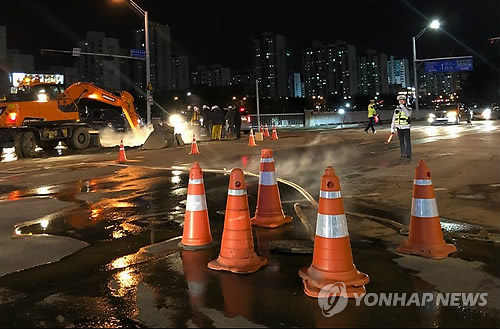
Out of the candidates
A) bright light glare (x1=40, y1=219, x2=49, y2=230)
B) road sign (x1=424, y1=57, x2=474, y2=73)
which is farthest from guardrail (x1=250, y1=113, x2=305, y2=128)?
bright light glare (x1=40, y1=219, x2=49, y2=230)

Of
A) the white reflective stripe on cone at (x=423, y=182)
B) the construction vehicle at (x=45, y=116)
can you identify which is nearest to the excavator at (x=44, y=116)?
the construction vehicle at (x=45, y=116)

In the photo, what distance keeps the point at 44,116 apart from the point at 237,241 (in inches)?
761

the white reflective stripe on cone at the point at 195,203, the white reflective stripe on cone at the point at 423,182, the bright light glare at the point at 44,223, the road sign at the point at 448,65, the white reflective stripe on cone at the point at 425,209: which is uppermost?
the road sign at the point at 448,65

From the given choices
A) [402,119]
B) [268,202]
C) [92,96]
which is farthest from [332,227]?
[92,96]

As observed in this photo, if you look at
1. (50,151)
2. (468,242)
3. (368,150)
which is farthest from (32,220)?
(50,151)

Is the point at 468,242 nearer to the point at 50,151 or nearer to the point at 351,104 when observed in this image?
the point at 50,151

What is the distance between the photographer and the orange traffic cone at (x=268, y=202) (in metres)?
7.42

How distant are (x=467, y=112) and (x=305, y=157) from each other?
27572 millimetres

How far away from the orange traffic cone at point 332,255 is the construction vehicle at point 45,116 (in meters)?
19.5

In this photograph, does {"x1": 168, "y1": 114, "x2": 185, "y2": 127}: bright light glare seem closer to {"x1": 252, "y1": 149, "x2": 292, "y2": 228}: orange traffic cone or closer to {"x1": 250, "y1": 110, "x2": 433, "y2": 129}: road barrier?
{"x1": 250, "y1": 110, "x2": 433, "y2": 129}: road barrier

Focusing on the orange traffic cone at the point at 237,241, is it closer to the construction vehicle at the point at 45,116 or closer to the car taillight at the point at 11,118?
the construction vehicle at the point at 45,116

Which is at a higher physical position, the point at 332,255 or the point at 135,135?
the point at 135,135

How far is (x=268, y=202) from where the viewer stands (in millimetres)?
7469

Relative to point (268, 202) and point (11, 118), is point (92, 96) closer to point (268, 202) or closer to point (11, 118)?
point (11, 118)
